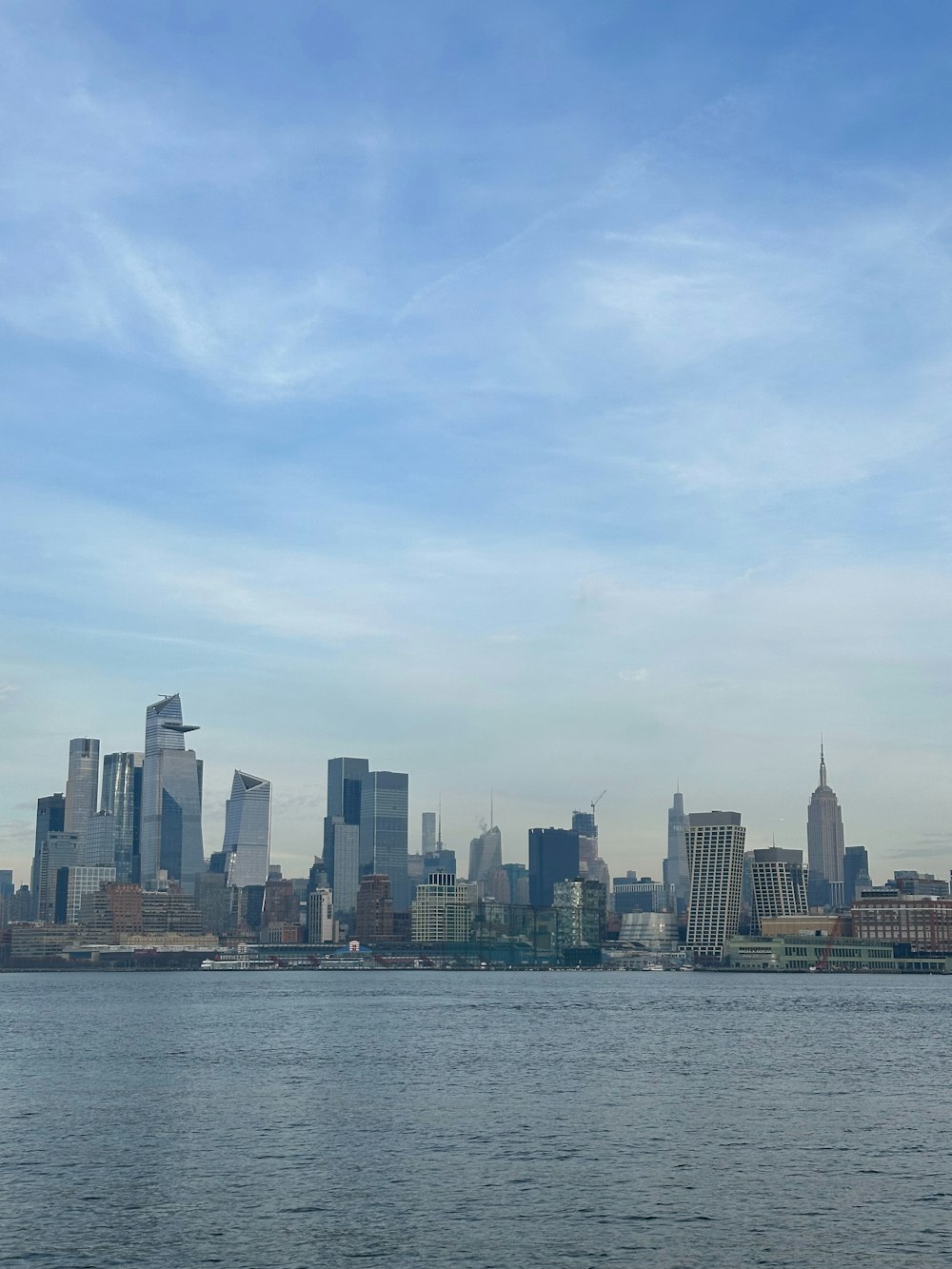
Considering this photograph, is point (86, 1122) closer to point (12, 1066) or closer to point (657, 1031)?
point (12, 1066)

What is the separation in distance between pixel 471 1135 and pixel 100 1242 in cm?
3127

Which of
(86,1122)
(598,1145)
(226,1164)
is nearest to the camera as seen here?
(226,1164)

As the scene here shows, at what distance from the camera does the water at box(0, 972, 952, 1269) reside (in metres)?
60.2

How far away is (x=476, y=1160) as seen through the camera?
258 feet

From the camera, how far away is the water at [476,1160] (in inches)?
2368

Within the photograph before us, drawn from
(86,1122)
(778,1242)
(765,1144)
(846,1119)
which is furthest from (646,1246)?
(86,1122)

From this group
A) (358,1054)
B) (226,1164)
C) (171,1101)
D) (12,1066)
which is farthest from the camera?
(358,1054)

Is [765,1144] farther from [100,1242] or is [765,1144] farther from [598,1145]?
[100,1242]

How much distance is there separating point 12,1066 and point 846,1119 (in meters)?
78.7

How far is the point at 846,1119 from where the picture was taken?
309ft

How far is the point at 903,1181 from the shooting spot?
7225cm

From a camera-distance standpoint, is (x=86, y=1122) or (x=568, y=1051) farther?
(x=568, y=1051)

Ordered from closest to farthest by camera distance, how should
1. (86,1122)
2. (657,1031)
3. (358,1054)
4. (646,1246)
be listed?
(646,1246) → (86,1122) → (358,1054) → (657,1031)

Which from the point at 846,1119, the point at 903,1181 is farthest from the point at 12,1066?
the point at 903,1181
